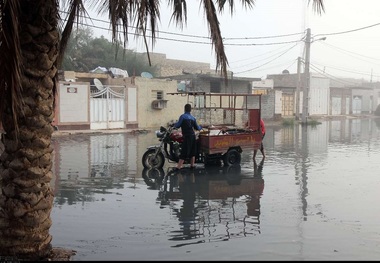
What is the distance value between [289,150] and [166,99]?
1457 cm

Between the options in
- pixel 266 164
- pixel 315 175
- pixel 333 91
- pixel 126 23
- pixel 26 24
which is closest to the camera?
pixel 26 24

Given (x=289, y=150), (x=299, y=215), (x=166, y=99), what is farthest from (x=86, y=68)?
(x=299, y=215)

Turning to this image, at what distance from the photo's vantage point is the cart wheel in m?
12.3

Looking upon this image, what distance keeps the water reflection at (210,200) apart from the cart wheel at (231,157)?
0.25m

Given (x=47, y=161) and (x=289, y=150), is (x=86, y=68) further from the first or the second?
(x=47, y=161)

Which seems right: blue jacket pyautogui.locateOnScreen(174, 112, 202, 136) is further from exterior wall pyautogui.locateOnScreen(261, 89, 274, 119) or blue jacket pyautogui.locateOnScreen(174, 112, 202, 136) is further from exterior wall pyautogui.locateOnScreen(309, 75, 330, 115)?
exterior wall pyautogui.locateOnScreen(309, 75, 330, 115)

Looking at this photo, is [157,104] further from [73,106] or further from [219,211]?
[219,211]

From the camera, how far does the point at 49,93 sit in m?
4.57

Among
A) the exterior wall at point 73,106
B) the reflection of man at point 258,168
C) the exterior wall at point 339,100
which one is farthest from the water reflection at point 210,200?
the exterior wall at point 339,100

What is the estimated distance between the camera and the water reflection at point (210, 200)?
6.10 meters

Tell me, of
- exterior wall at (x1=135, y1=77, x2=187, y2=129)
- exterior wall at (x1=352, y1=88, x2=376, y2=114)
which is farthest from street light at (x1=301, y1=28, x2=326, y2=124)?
exterior wall at (x1=352, y1=88, x2=376, y2=114)

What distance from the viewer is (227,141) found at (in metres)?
12.2

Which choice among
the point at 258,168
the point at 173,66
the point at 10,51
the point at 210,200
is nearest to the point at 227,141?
the point at 258,168

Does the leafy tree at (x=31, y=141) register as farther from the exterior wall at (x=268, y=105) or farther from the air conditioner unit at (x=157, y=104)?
the exterior wall at (x=268, y=105)
